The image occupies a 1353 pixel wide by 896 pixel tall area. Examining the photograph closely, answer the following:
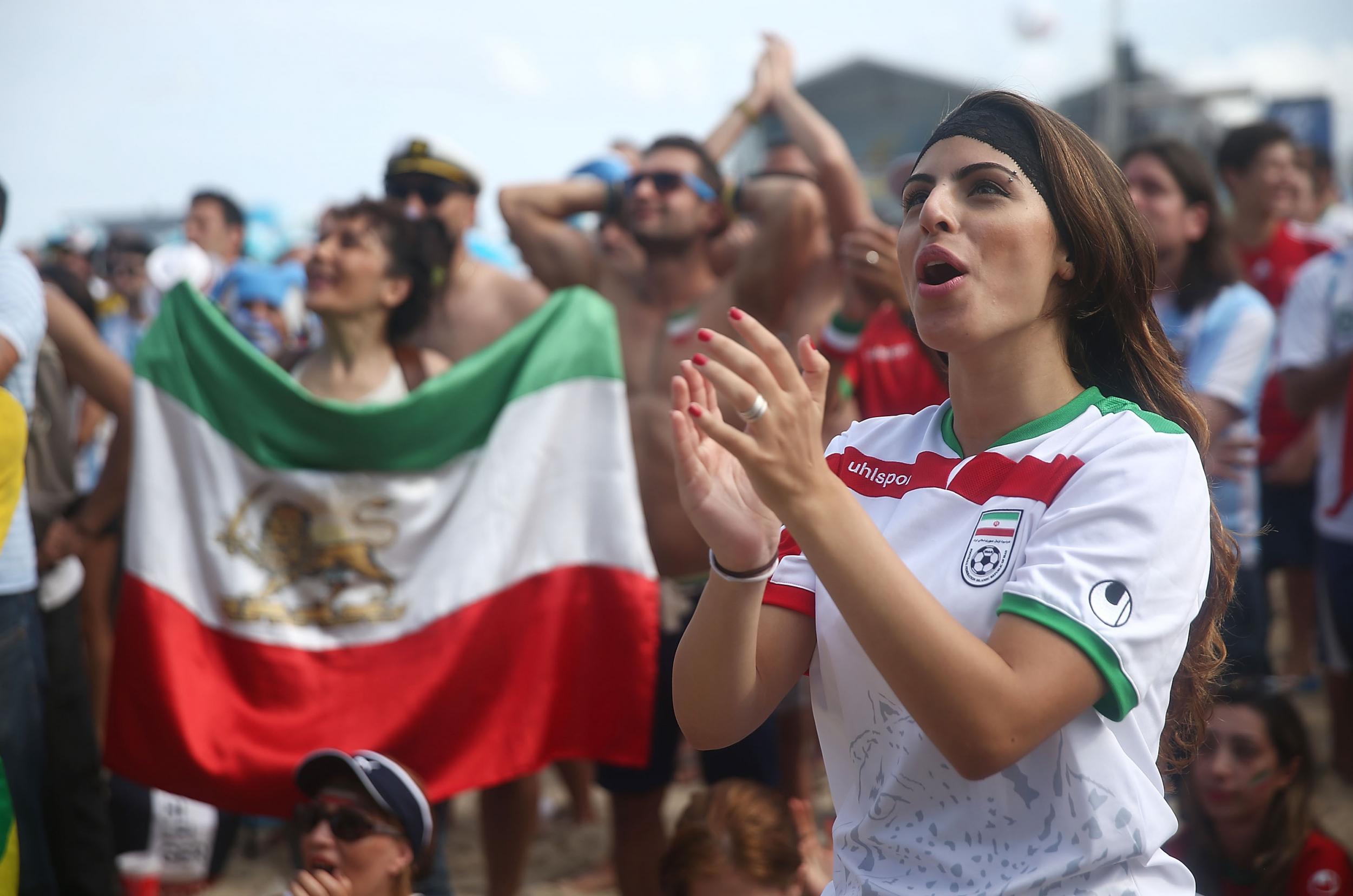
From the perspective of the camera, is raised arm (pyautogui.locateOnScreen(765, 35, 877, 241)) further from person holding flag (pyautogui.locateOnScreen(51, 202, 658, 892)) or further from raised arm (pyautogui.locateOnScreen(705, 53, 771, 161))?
person holding flag (pyautogui.locateOnScreen(51, 202, 658, 892))

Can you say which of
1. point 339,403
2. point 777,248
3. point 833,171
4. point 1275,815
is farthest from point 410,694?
point 1275,815

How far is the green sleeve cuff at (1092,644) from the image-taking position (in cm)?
133

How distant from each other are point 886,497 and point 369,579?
2.49 m

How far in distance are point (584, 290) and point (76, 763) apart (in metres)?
2.07

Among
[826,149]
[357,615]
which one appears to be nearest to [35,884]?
[357,615]

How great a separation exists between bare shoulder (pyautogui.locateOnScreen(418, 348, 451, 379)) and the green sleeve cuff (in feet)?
9.65

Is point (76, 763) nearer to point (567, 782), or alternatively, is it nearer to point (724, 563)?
point (567, 782)

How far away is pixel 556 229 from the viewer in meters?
4.93

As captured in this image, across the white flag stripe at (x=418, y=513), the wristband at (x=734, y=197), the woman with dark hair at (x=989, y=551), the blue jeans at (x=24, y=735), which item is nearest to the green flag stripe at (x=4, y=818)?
the blue jeans at (x=24, y=735)

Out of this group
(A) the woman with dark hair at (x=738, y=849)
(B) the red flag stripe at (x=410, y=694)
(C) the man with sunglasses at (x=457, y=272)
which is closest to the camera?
(A) the woman with dark hair at (x=738, y=849)

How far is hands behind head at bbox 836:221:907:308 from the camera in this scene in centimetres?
367

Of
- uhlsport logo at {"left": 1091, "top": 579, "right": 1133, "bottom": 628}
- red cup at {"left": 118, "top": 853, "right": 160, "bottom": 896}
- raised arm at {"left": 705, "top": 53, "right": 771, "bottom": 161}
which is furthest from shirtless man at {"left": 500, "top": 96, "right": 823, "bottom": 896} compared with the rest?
uhlsport logo at {"left": 1091, "top": 579, "right": 1133, "bottom": 628}

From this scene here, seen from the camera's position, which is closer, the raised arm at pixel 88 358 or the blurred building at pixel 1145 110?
the raised arm at pixel 88 358

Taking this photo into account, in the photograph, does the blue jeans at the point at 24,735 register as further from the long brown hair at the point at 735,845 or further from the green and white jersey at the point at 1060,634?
the green and white jersey at the point at 1060,634
